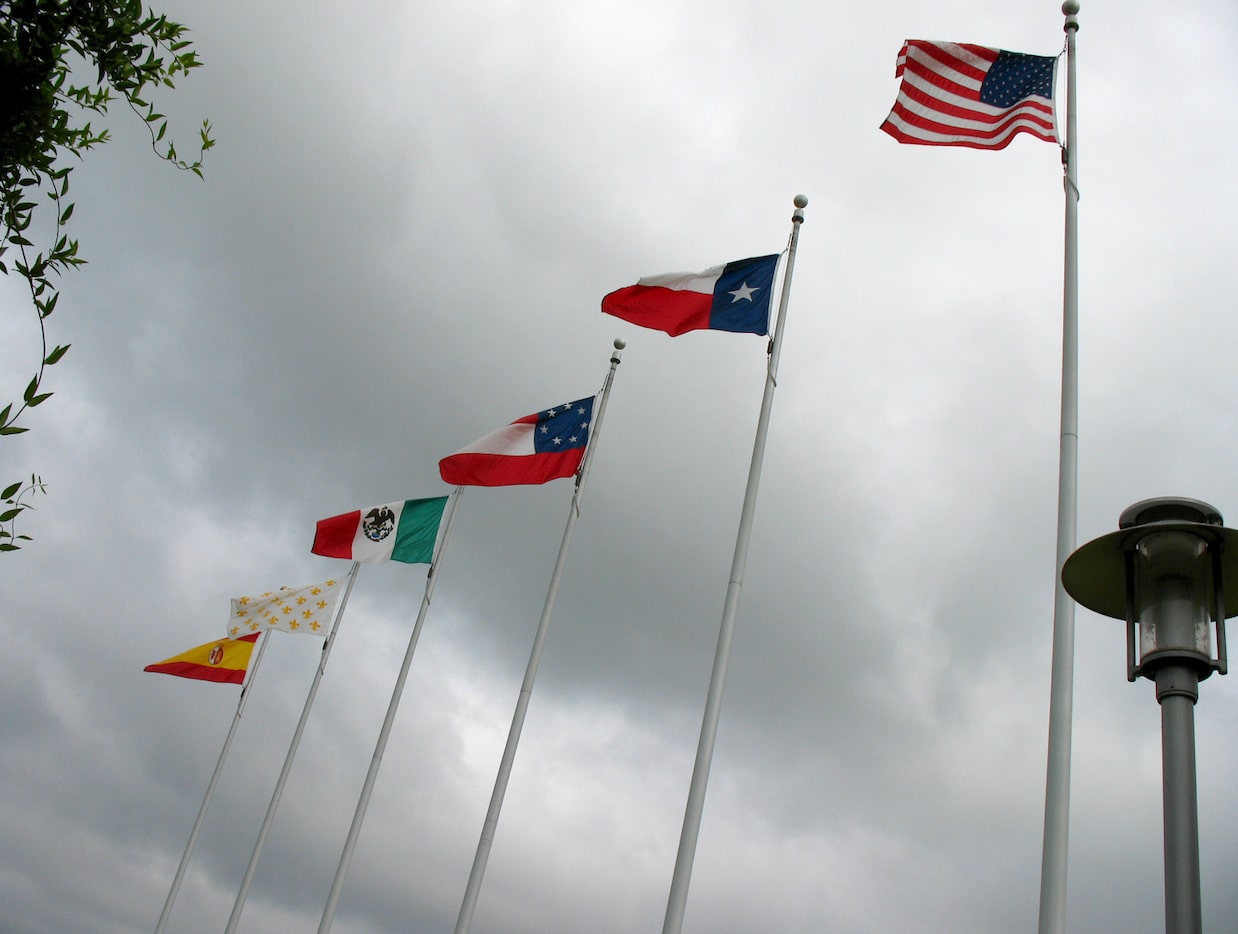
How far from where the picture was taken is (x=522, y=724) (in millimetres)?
20812

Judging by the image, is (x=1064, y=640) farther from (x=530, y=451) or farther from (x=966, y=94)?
(x=530, y=451)

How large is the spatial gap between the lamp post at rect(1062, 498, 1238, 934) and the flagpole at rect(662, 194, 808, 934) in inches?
348

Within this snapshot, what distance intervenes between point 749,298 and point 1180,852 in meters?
14.0

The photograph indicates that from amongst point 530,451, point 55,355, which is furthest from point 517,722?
point 55,355

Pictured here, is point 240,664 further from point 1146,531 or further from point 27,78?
point 1146,531

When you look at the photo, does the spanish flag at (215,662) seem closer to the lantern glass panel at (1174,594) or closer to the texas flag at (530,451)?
the texas flag at (530,451)

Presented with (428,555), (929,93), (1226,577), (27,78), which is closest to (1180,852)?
(1226,577)

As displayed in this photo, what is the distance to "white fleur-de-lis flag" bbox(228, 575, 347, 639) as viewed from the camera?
3083cm

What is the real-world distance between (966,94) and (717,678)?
8906mm

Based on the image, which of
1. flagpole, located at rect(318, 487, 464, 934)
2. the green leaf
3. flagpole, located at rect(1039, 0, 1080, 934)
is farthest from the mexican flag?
the green leaf

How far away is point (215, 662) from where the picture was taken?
33.0 metres

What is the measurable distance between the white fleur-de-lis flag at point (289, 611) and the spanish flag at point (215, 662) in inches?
93.4

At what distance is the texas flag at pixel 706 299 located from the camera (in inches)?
727

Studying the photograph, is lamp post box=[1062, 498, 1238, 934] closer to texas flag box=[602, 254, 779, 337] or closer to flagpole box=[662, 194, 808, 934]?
flagpole box=[662, 194, 808, 934]
